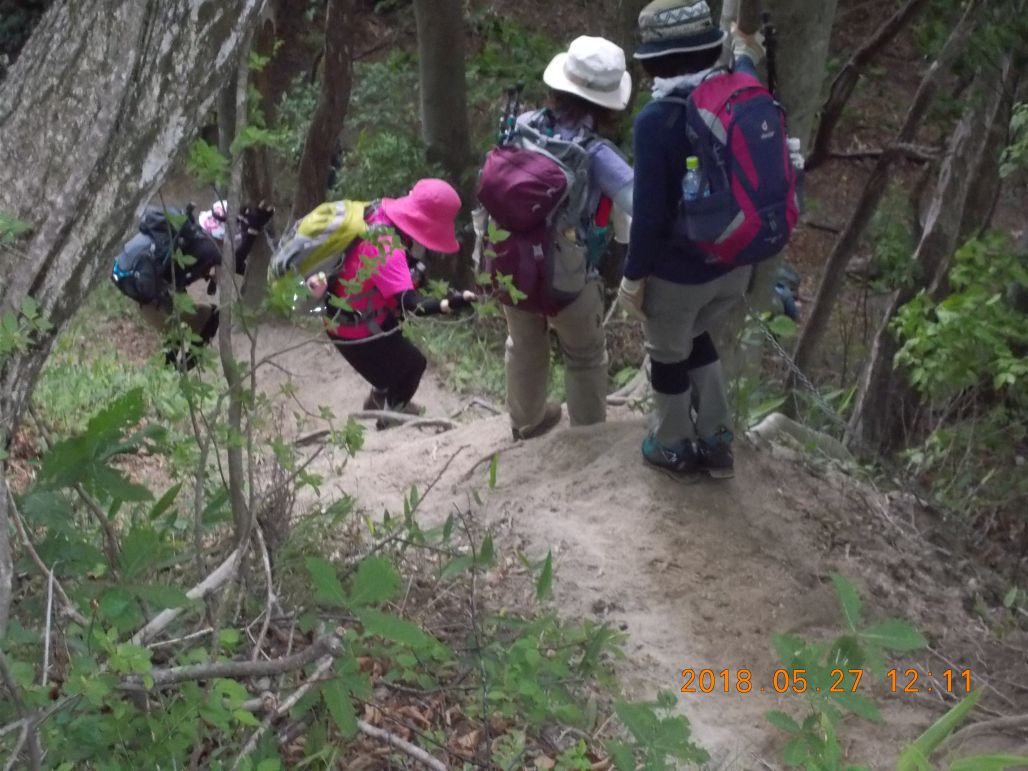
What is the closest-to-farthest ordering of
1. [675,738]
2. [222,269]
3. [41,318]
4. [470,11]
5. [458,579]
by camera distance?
[41,318]
[675,738]
[222,269]
[458,579]
[470,11]

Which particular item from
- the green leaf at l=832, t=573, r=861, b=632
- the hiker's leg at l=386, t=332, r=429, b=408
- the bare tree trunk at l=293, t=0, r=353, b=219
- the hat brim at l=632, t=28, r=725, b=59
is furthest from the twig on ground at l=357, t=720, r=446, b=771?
the bare tree trunk at l=293, t=0, r=353, b=219

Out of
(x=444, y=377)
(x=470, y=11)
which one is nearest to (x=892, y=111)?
(x=470, y=11)

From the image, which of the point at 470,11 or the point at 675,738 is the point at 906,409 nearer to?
the point at 675,738

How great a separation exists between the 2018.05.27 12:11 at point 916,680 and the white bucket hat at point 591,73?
231cm

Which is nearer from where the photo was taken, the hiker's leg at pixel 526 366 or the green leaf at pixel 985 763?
the green leaf at pixel 985 763

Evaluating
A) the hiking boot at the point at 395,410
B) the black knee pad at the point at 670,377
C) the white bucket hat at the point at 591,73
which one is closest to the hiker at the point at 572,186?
the white bucket hat at the point at 591,73

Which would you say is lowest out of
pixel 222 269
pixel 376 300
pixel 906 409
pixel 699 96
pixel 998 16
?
pixel 906 409

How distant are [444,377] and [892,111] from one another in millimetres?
10627

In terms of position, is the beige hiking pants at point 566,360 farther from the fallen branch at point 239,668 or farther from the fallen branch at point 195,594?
the fallen branch at point 239,668

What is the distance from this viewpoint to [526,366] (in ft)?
16.7

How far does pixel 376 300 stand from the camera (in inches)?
226

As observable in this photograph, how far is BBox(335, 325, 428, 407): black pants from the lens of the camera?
657 centimetres

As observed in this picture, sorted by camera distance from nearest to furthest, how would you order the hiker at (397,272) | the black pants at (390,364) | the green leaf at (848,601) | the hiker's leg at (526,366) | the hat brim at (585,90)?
the green leaf at (848,601)
the hat brim at (585,90)
the hiker's leg at (526,366)
the hiker at (397,272)
the black pants at (390,364)

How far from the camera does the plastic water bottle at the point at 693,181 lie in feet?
11.9
